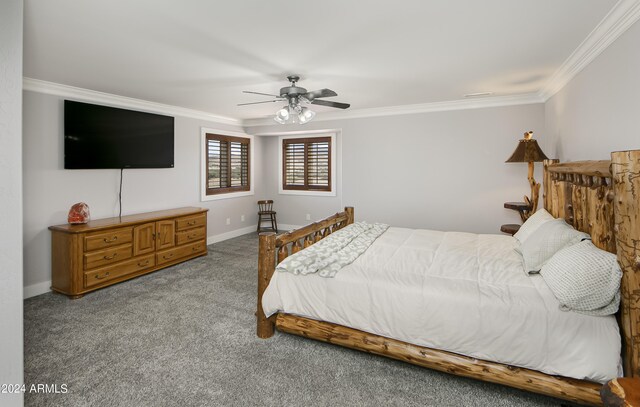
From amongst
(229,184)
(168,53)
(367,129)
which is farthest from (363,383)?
(229,184)

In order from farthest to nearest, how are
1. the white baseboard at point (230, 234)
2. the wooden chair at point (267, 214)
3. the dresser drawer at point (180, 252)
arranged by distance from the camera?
the wooden chair at point (267, 214), the white baseboard at point (230, 234), the dresser drawer at point (180, 252)

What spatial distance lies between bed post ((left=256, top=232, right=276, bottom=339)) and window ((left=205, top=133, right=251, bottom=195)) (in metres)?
3.69

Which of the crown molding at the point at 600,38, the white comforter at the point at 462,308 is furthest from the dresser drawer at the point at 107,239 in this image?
the crown molding at the point at 600,38

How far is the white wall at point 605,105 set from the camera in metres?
2.11

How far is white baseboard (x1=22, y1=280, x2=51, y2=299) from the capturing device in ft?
11.5

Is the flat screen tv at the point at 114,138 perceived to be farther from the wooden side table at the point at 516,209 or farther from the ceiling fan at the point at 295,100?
the wooden side table at the point at 516,209

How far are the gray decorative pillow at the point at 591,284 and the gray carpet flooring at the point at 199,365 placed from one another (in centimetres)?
68

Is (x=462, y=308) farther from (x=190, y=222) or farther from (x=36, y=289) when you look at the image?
(x=36, y=289)

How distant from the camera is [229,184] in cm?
642

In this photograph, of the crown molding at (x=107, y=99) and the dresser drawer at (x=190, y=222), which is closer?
the crown molding at (x=107, y=99)

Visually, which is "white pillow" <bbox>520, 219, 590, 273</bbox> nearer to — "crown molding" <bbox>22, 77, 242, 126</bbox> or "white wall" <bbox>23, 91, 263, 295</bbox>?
"white wall" <bbox>23, 91, 263, 295</bbox>

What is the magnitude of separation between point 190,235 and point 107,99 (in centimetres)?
214

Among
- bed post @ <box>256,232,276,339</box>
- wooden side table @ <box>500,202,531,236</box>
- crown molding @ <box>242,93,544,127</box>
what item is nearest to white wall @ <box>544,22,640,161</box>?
wooden side table @ <box>500,202,531,236</box>

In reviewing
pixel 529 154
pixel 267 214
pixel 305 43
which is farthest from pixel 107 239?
pixel 529 154
